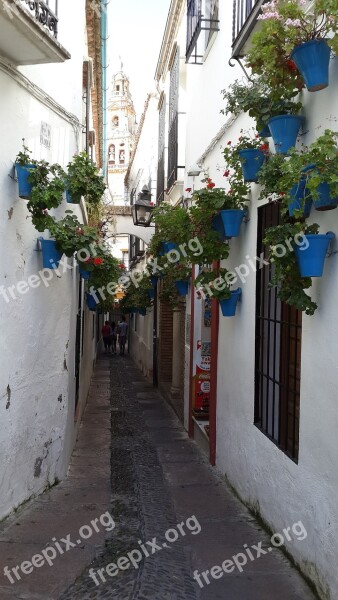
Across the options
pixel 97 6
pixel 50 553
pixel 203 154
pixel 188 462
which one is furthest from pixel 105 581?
pixel 97 6

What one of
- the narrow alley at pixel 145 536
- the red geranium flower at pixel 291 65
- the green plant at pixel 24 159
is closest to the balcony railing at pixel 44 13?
the green plant at pixel 24 159

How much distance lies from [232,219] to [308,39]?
2.42 m

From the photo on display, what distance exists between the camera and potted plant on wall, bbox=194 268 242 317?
19.8ft

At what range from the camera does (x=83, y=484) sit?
6.55 m

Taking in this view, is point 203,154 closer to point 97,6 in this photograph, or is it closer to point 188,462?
point 97,6

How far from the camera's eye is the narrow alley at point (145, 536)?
13.4 feet

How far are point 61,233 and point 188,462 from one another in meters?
3.78

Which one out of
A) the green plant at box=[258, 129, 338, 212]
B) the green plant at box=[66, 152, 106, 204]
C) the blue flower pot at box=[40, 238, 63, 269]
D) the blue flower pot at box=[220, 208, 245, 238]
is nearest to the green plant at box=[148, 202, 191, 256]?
the blue flower pot at box=[220, 208, 245, 238]

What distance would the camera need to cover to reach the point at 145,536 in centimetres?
507

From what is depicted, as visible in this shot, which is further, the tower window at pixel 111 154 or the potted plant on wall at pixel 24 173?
the tower window at pixel 111 154

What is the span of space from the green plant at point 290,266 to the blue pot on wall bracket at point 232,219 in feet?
6.68

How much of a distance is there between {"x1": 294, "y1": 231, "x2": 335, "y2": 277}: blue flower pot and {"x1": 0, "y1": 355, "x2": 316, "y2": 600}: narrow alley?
6.54ft

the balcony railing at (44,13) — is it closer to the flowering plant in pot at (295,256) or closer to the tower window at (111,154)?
the flowering plant in pot at (295,256)

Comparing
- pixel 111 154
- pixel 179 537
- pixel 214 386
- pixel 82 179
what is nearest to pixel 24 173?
pixel 82 179
